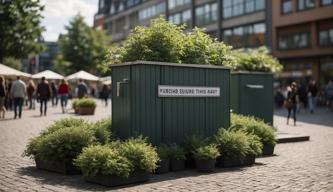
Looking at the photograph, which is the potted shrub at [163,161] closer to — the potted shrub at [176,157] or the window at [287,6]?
the potted shrub at [176,157]

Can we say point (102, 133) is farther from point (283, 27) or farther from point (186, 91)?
point (283, 27)

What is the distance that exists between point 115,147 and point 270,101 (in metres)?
7.48

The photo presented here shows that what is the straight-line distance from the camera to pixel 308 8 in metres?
36.4

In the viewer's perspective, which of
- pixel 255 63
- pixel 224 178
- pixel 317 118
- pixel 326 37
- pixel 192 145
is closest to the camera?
pixel 224 178

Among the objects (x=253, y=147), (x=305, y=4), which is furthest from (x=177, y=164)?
(x=305, y=4)

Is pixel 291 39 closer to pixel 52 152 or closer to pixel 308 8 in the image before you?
pixel 308 8

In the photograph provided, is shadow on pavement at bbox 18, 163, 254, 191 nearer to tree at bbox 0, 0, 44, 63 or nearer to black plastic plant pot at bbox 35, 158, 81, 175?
black plastic plant pot at bbox 35, 158, 81, 175

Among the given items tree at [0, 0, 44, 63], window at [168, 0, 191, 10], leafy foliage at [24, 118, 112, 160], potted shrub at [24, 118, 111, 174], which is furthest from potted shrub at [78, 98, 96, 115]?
window at [168, 0, 191, 10]

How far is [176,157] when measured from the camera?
28.1ft

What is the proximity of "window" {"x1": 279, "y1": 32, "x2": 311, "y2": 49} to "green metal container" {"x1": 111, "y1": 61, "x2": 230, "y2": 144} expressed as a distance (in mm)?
29115

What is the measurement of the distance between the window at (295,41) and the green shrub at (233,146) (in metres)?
29.8

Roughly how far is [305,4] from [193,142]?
Result: 30.6 metres

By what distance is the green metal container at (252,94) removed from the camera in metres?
13.4

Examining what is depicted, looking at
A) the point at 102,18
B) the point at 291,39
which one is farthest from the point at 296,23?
the point at 102,18
